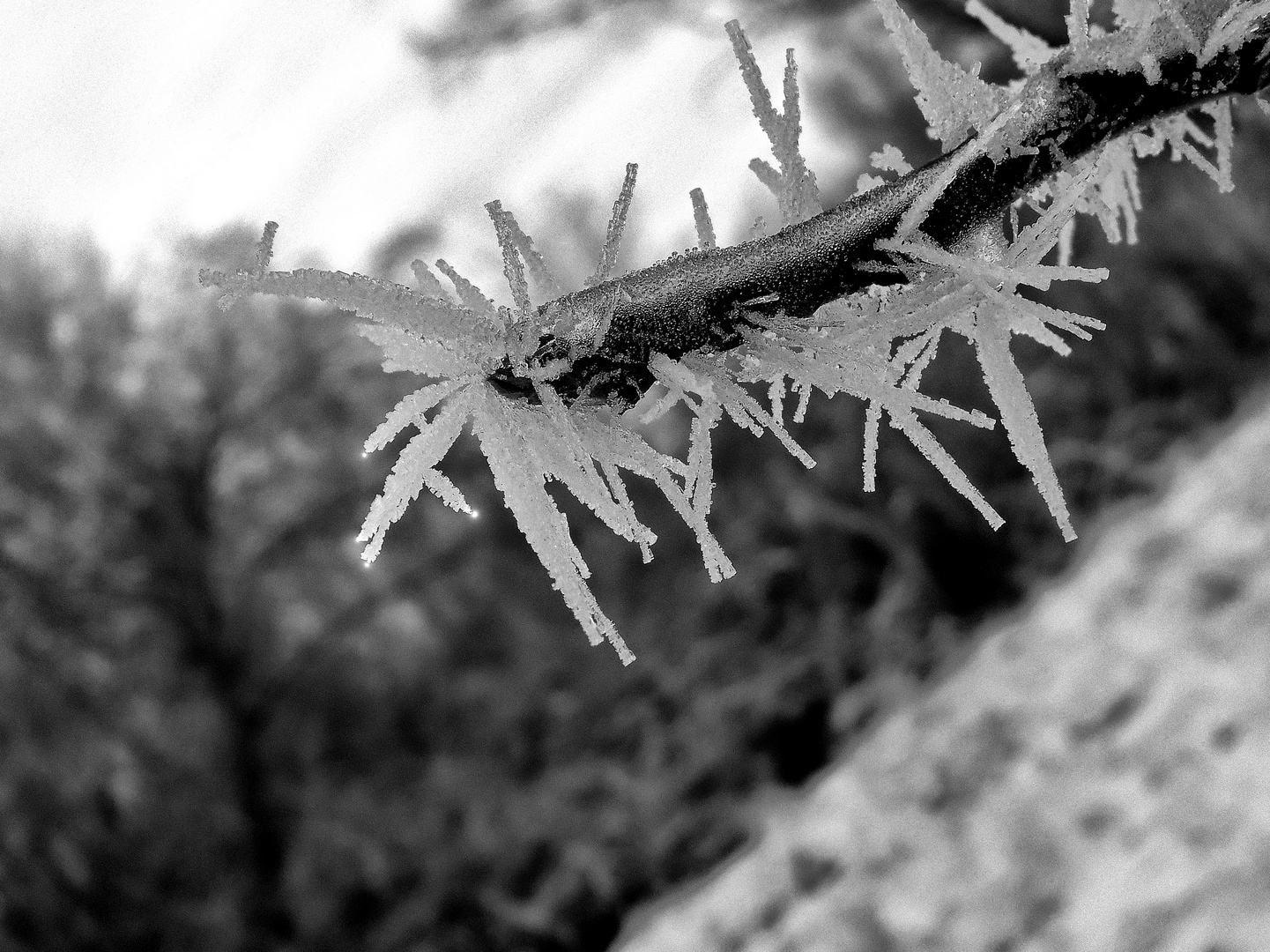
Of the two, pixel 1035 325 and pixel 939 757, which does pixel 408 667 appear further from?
pixel 1035 325

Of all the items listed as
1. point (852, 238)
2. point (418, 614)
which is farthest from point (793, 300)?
point (418, 614)

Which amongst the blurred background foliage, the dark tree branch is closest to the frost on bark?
the dark tree branch

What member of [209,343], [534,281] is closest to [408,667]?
[209,343]

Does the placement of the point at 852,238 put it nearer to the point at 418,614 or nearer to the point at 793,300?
the point at 793,300

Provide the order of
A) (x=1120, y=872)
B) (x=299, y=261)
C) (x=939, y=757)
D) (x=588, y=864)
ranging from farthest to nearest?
(x=299, y=261) < (x=588, y=864) < (x=939, y=757) < (x=1120, y=872)

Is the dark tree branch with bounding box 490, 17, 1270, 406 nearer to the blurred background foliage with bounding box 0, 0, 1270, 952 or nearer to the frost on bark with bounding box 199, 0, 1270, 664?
the frost on bark with bounding box 199, 0, 1270, 664

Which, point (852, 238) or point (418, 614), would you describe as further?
point (418, 614)

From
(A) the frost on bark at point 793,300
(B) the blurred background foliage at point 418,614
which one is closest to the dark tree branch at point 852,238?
(A) the frost on bark at point 793,300
